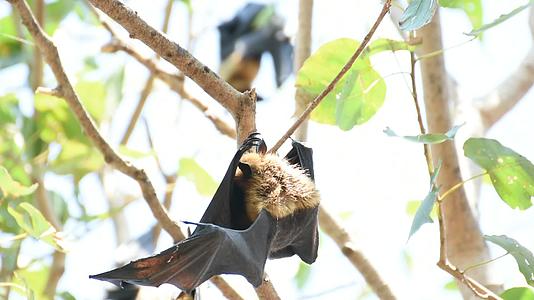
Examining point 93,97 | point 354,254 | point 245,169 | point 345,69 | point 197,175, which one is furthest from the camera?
point 93,97

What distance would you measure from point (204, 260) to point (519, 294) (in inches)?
30.3

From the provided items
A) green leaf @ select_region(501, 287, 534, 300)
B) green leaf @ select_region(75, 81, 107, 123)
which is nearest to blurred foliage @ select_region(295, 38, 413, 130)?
green leaf @ select_region(501, 287, 534, 300)

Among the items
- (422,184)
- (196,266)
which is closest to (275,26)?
(422,184)

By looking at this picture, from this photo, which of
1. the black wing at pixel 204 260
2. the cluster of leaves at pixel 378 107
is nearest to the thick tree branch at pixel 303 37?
the cluster of leaves at pixel 378 107

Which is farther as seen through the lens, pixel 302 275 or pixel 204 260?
pixel 302 275

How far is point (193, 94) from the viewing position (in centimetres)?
316

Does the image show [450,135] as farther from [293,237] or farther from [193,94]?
[193,94]

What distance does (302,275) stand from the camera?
4.20 m

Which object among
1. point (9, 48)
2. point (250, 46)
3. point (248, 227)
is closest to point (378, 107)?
point (248, 227)

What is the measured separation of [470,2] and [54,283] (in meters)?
1.77

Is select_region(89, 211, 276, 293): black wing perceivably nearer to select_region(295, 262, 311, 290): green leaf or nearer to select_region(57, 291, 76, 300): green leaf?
select_region(57, 291, 76, 300): green leaf

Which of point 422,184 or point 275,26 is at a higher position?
point 275,26

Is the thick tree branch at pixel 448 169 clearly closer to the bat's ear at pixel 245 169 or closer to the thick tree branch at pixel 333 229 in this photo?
the thick tree branch at pixel 333 229

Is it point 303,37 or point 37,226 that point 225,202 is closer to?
point 37,226
